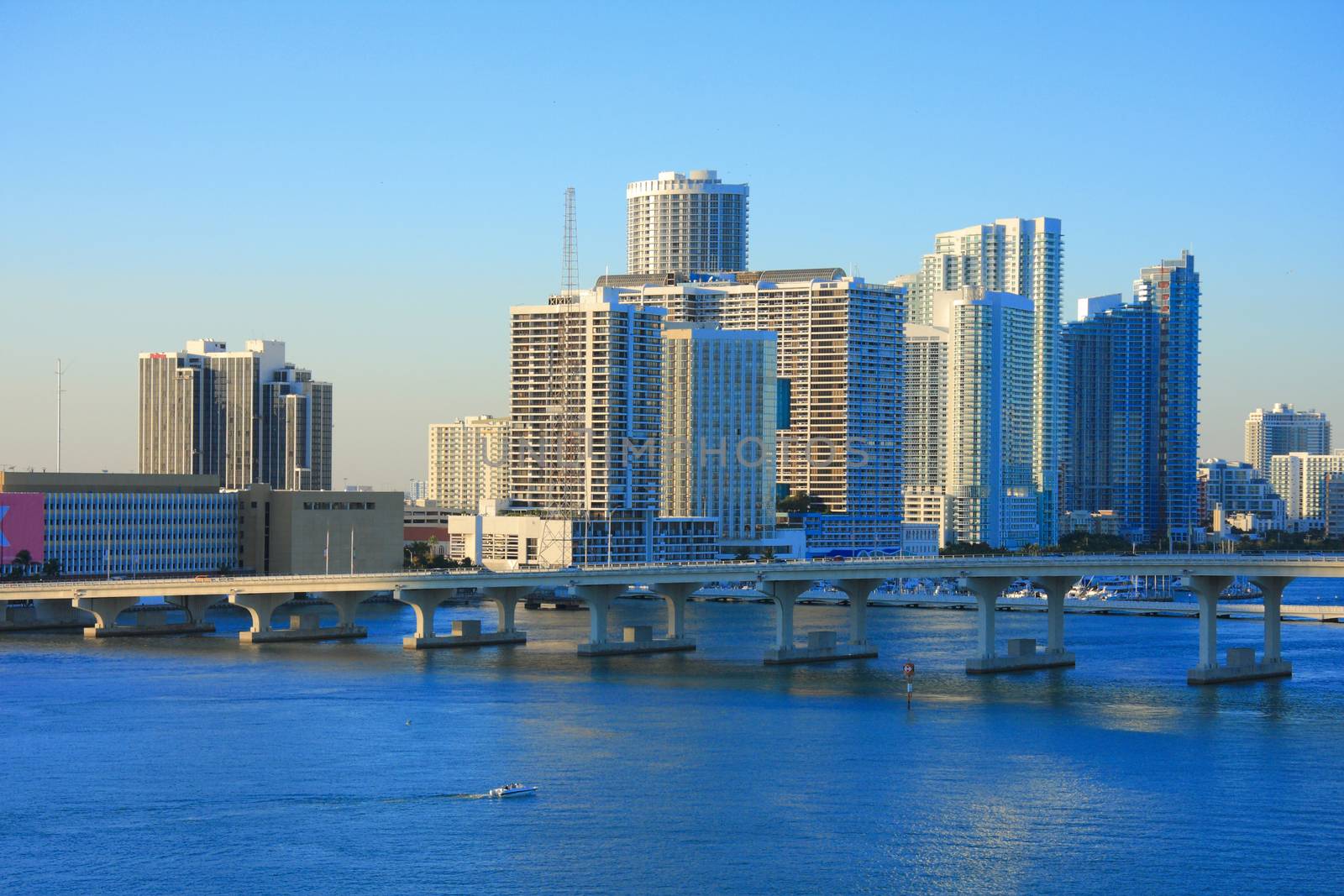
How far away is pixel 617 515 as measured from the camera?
166625mm

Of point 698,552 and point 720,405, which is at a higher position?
point 720,405

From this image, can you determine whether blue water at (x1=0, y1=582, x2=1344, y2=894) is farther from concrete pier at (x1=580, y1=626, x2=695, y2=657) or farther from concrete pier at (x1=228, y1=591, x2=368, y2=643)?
concrete pier at (x1=228, y1=591, x2=368, y2=643)

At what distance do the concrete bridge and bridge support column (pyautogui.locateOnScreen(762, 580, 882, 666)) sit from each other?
73mm

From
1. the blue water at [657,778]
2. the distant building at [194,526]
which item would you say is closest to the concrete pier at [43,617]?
the distant building at [194,526]

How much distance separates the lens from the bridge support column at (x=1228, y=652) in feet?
280

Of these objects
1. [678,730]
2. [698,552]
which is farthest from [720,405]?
[678,730]

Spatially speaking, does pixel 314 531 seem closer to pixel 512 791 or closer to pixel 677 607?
pixel 677 607

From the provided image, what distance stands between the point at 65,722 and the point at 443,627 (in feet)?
169

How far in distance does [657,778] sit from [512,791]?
4.82 m

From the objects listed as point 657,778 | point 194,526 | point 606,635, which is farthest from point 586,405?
point 657,778

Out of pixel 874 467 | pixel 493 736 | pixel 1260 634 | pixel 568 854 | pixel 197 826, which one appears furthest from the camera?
pixel 874 467

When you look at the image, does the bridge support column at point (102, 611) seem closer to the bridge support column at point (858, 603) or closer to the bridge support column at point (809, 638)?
the bridge support column at point (809, 638)

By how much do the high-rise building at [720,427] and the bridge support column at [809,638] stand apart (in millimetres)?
76030

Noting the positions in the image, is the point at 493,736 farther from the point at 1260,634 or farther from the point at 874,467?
the point at 874,467
